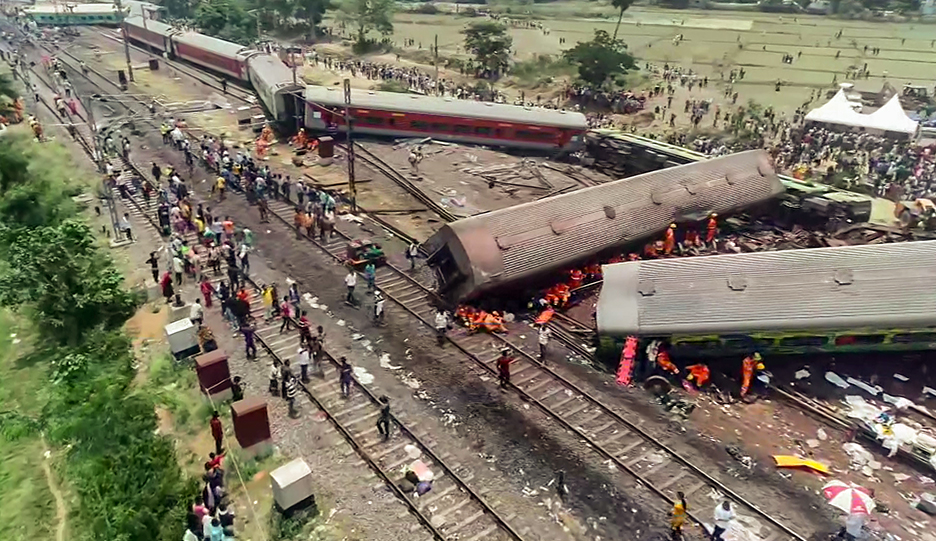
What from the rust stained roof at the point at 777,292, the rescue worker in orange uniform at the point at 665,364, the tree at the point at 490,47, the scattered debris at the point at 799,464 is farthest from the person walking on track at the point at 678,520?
the tree at the point at 490,47

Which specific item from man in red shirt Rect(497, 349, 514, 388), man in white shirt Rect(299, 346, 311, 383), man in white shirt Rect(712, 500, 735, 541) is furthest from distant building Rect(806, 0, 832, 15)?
man in white shirt Rect(712, 500, 735, 541)

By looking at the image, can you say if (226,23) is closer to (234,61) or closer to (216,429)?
(234,61)

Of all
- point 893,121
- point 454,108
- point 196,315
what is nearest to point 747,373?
point 196,315

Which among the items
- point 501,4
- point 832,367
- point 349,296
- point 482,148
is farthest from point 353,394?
point 501,4

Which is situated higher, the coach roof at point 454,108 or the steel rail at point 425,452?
the coach roof at point 454,108

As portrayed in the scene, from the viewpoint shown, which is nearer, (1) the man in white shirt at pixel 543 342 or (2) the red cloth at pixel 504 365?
(2) the red cloth at pixel 504 365

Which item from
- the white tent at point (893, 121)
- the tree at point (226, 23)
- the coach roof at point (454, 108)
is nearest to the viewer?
the coach roof at point (454, 108)

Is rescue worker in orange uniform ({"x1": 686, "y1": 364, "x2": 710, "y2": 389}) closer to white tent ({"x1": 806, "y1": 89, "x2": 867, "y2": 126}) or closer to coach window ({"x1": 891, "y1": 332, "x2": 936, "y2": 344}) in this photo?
coach window ({"x1": 891, "y1": 332, "x2": 936, "y2": 344})

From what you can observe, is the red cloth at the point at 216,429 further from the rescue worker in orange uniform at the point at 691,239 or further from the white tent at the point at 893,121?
the white tent at the point at 893,121
